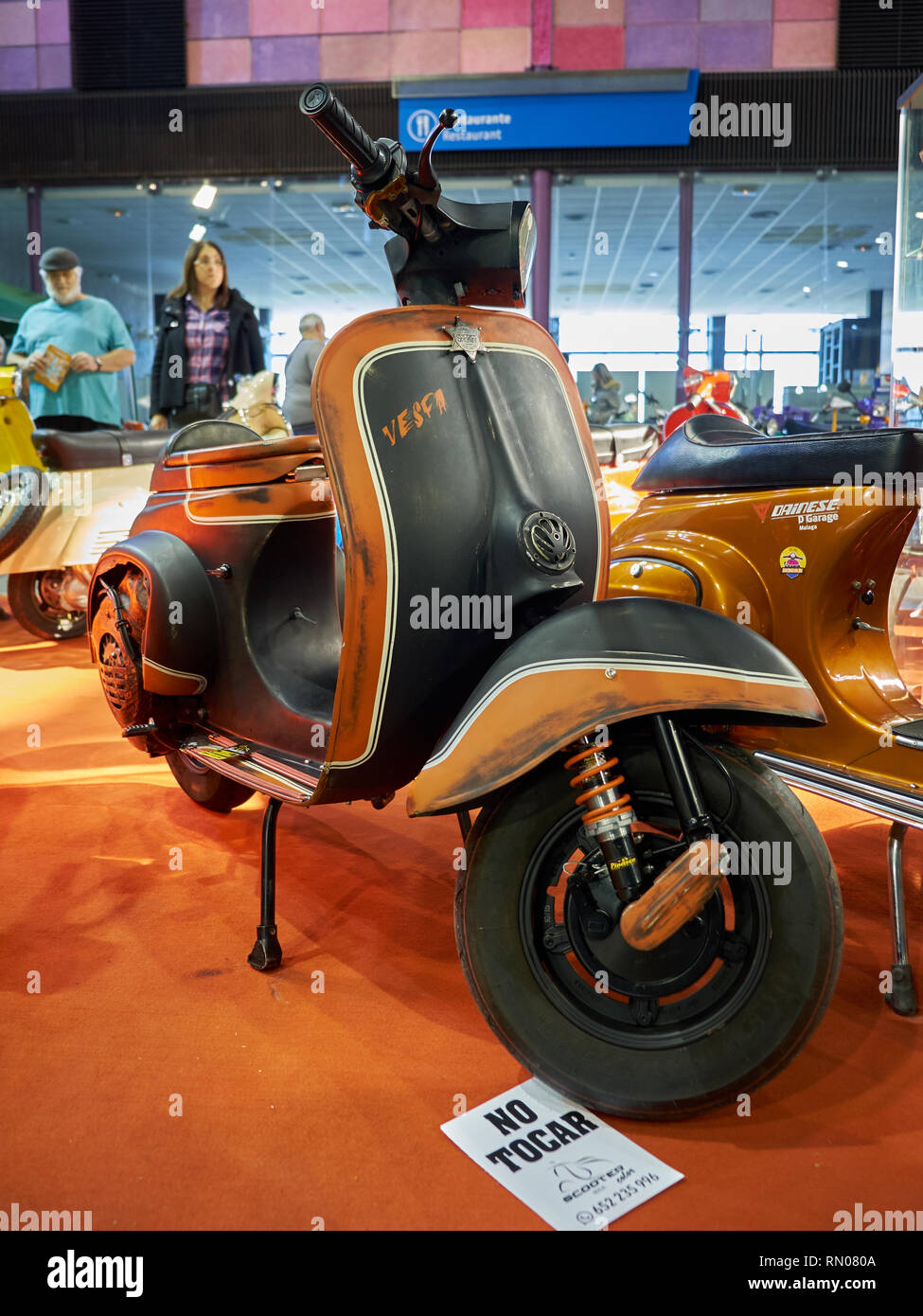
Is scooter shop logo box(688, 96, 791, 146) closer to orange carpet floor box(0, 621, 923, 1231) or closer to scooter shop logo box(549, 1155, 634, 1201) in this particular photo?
orange carpet floor box(0, 621, 923, 1231)

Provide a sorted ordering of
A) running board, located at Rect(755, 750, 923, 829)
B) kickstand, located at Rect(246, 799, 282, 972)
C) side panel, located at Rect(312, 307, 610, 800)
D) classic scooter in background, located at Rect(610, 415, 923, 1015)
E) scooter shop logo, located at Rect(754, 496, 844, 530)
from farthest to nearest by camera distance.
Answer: scooter shop logo, located at Rect(754, 496, 844, 530), classic scooter in background, located at Rect(610, 415, 923, 1015), kickstand, located at Rect(246, 799, 282, 972), running board, located at Rect(755, 750, 923, 829), side panel, located at Rect(312, 307, 610, 800)

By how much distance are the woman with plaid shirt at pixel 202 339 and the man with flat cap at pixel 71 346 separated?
1.54 ft

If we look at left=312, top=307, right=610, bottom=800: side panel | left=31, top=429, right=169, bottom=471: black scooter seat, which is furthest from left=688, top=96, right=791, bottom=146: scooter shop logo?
left=312, top=307, right=610, bottom=800: side panel

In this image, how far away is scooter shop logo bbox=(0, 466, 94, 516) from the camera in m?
4.76

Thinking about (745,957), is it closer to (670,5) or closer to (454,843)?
(454,843)

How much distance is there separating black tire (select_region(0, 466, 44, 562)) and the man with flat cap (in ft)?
1.75

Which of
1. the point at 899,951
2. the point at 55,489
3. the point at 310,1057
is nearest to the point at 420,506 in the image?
the point at 310,1057

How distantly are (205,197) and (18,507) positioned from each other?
194 inches

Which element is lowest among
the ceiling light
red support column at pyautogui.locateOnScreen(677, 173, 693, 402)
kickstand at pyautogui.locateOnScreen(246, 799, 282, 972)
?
kickstand at pyautogui.locateOnScreen(246, 799, 282, 972)

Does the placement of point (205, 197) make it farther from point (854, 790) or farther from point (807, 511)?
point (854, 790)
